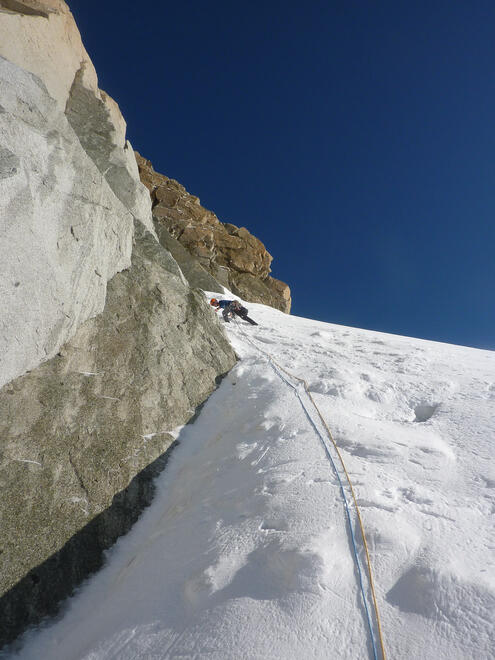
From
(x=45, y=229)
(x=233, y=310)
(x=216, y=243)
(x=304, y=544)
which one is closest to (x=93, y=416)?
(x=45, y=229)

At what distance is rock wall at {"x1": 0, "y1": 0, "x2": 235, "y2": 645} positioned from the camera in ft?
13.4

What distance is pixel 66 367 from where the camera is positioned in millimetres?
5438

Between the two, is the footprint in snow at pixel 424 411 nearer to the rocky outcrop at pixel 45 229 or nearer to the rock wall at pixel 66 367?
the rock wall at pixel 66 367

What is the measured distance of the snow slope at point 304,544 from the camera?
2.53 m

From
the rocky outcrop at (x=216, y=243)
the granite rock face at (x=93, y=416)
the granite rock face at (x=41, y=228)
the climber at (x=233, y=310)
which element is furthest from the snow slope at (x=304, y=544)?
the rocky outcrop at (x=216, y=243)

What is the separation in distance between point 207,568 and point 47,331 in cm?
385

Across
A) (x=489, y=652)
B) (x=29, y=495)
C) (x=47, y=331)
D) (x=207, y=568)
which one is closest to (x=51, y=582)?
(x=29, y=495)

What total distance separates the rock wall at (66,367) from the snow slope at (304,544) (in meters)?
0.46

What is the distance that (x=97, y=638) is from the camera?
314 cm

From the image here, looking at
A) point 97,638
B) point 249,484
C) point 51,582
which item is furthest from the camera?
point 249,484

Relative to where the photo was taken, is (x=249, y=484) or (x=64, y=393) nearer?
(x=249, y=484)

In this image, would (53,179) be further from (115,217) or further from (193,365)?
(193,365)

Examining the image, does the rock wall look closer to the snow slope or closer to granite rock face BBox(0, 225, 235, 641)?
granite rock face BBox(0, 225, 235, 641)

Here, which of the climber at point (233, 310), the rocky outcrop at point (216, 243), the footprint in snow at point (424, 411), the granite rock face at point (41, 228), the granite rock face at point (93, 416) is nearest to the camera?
the granite rock face at point (93, 416)
